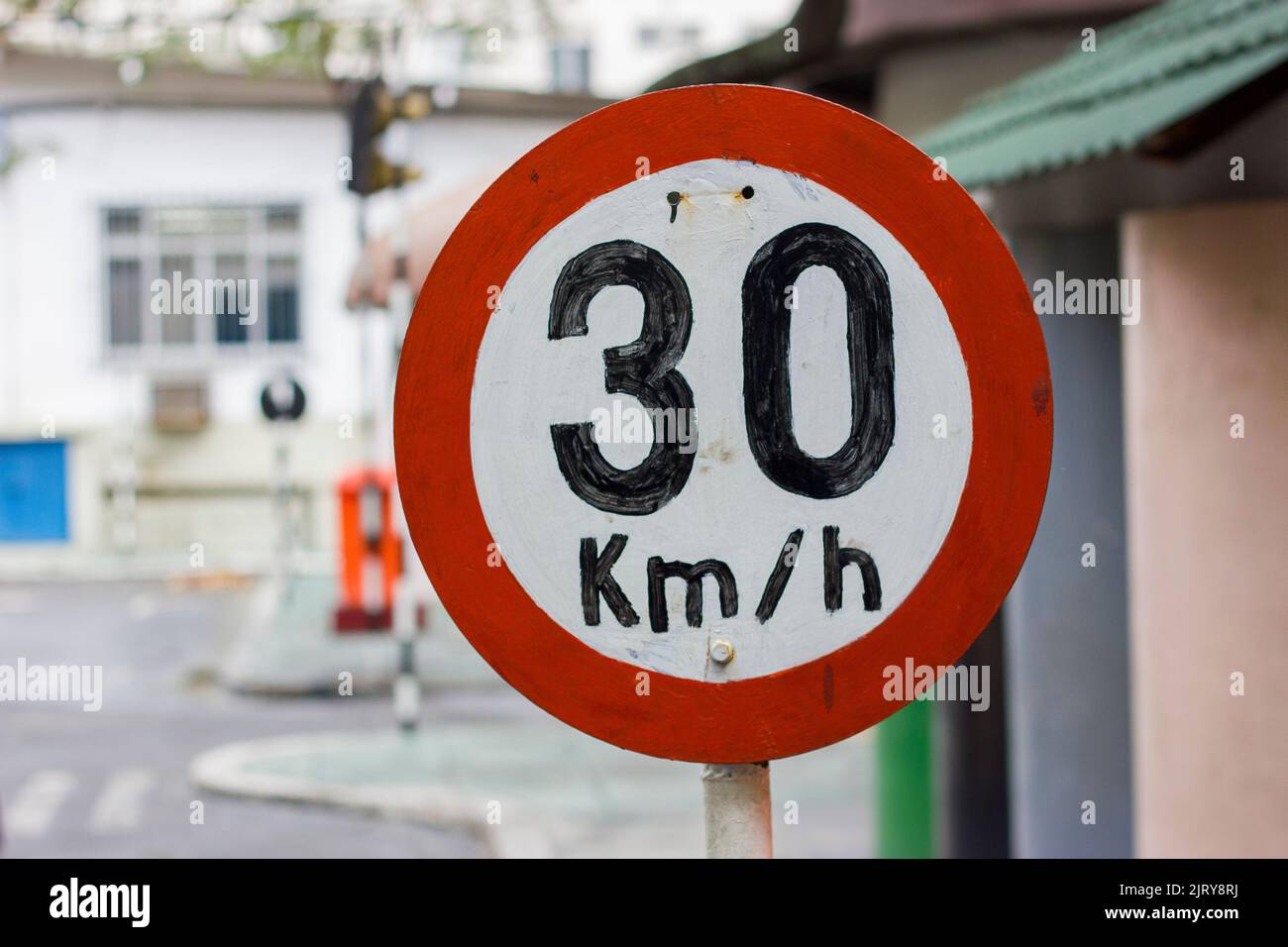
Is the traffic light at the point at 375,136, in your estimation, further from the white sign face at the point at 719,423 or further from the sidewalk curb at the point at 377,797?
the white sign face at the point at 719,423

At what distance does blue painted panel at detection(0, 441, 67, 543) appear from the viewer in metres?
21.2

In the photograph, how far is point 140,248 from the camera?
72.8ft

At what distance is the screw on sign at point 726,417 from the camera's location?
185 cm

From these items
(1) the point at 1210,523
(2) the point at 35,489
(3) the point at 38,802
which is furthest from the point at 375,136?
(2) the point at 35,489

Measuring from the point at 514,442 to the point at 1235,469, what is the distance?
255 centimetres

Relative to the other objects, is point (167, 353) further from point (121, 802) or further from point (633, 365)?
point (633, 365)

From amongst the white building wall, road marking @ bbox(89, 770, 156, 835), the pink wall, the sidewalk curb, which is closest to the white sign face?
the pink wall

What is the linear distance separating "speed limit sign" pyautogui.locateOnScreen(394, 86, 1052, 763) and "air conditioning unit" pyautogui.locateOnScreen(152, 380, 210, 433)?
812 inches

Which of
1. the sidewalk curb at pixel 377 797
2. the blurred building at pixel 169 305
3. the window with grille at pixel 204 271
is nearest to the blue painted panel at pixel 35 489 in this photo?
the blurred building at pixel 169 305

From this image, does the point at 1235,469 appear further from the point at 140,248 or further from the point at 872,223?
the point at 140,248

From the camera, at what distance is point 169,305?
20688 mm

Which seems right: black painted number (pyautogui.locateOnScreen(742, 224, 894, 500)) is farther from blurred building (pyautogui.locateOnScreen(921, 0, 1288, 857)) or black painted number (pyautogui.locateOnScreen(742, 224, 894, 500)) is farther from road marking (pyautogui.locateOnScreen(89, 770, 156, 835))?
road marking (pyautogui.locateOnScreen(89, 770, 156, 835))

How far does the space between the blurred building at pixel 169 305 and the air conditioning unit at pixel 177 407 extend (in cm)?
3
